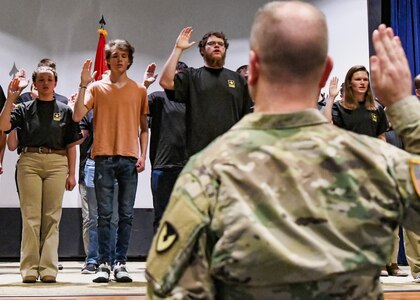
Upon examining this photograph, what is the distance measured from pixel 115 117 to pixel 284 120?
3023 millimetres

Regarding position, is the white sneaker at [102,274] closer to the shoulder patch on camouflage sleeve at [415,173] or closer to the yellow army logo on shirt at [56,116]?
the yellow army logo on shirt at [56,116]

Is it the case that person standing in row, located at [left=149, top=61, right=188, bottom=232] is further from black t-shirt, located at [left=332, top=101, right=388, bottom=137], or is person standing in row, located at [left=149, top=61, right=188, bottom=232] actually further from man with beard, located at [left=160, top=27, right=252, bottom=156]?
black t-shirt, located at [left=332, top=101, right=388, bottom=137]

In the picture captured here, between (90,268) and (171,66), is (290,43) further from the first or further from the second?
(90,268)

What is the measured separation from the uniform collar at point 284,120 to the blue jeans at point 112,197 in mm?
2881

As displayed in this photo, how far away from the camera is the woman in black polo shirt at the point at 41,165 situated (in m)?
3.89

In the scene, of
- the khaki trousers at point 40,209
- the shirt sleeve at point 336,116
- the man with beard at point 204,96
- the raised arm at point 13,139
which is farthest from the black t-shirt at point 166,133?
the shirt sleeve at point 336,116

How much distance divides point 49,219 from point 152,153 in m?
0.80

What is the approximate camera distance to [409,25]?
6.50 meters

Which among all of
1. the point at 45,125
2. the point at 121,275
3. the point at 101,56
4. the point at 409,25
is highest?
the point at 409,25

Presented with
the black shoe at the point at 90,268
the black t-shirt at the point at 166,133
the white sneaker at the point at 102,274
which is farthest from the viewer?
the black shoe at the point at 90,268

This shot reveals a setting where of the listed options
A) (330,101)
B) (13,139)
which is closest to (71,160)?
(13,139)

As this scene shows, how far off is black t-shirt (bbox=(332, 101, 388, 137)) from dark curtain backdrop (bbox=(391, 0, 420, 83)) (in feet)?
7.67

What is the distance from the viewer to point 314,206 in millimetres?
938

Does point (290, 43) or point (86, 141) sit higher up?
point (290, 43)
